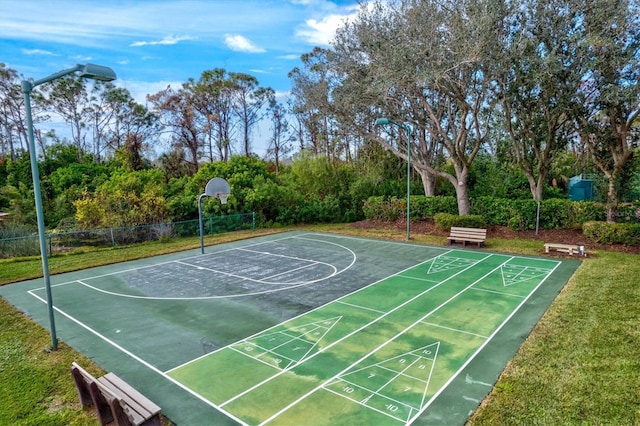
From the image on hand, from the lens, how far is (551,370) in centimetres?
570

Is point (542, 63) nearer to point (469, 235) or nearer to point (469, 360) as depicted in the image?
point (469, 235)

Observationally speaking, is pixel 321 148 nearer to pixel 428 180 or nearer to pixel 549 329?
pixel 428 180

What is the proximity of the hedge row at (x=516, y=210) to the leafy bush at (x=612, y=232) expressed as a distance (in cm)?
68

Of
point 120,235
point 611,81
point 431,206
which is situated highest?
point 611,81

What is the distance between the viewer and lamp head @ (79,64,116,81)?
5.84m

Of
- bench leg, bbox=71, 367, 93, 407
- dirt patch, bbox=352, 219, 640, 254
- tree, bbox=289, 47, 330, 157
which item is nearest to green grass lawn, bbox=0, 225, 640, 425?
bench leg, bbox=71, 367, 93, 407

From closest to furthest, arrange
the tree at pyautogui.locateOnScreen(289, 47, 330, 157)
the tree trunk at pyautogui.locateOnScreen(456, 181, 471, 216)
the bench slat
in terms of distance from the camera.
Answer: the bench slat → the tree trunk at pyautogui.locateOnScreen(456, 181, 471, 216) → the tree at pyautogui.locateOnScreen(289, 47, 330, 157)

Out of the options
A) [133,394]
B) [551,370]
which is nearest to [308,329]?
[133,394]

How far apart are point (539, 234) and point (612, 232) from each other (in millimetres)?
2650

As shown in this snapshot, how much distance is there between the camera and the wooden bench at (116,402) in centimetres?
428

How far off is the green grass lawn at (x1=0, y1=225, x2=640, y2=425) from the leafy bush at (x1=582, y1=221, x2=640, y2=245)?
15.5ft

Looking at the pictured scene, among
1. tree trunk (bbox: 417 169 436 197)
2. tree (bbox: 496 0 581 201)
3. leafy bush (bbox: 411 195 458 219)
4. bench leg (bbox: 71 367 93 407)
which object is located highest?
tree (bbox: 496 0 581 201)

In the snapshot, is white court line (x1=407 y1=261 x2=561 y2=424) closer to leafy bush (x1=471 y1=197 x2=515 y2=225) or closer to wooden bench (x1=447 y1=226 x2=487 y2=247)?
wooden bench (x1=447 y1=226 x2=487 y2=247)

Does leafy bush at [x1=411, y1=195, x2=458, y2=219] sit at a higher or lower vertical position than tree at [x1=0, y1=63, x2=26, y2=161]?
lower
